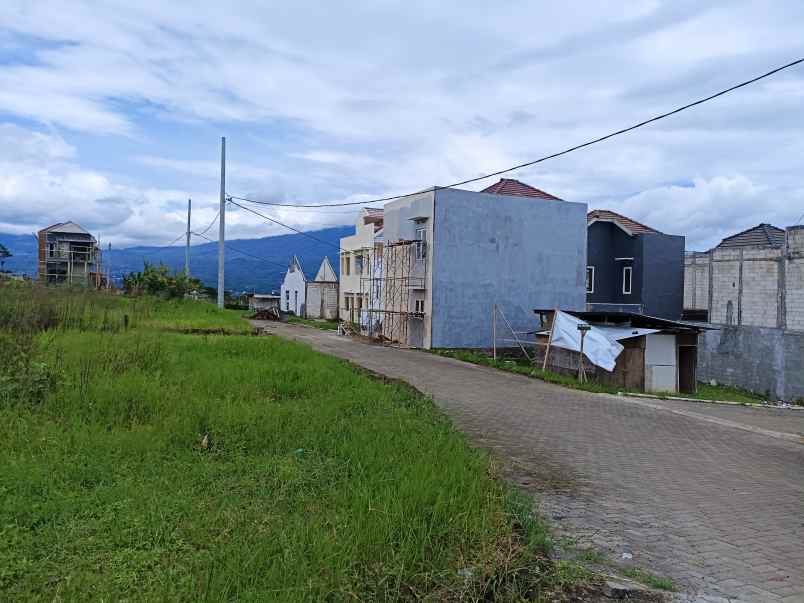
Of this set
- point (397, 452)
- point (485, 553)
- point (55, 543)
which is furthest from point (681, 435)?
point (55, 543)

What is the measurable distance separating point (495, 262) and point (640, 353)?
26.0 ft

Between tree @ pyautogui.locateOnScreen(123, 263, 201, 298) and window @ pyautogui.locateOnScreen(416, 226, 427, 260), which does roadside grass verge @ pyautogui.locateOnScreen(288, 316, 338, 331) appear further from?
window @ pyautogui.locateOnScreen(416, 226, 427, 260)

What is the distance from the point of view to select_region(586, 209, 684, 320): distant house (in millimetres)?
28781

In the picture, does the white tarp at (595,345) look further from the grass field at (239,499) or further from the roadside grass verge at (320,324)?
the roadside grass verge at (320,324)

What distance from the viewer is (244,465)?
5.39m

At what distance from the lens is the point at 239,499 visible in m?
4.62

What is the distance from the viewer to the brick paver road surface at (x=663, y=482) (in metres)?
4.52

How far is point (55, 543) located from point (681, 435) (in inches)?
336

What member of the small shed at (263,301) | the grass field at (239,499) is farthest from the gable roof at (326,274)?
the grass field at (239,499)

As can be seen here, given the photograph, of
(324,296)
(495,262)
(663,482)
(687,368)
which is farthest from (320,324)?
(663,482)

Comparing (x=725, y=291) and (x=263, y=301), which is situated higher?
(x=725, y=291)

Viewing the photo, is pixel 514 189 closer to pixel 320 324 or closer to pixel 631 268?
pixel 631 268

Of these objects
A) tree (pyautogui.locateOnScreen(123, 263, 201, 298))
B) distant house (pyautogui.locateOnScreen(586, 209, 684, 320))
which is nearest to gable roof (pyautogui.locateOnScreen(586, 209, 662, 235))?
distant house (pyautogui.locateOnScreen(586, 209, 684, 320))

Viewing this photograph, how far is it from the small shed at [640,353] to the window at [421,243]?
7.23m
